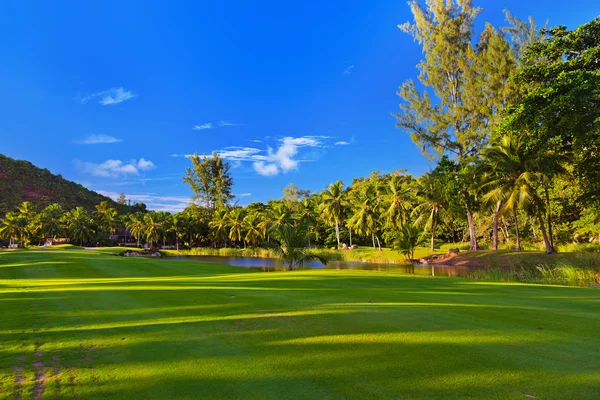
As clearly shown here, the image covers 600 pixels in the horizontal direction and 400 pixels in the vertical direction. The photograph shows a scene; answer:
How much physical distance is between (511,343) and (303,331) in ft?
9.33

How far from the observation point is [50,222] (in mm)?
79562

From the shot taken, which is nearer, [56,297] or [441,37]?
[56,297]

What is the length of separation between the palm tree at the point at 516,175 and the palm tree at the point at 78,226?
3268 inches

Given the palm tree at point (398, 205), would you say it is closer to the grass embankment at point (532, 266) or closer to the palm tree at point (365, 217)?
the palm tree at point (365, 217)

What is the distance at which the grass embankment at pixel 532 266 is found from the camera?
18.5m

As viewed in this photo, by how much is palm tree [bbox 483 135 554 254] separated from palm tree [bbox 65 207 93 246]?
82997mm

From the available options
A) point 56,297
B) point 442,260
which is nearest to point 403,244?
point 442,260

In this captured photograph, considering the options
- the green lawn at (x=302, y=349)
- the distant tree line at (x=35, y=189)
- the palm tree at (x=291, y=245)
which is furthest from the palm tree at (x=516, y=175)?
the distant tree line at (x=35, y=189)

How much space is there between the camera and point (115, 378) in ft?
12.5

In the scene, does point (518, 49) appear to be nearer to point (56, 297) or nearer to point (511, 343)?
point (511, 343)

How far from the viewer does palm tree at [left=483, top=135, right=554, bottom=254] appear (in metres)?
27.2

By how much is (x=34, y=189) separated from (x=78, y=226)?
34928mm

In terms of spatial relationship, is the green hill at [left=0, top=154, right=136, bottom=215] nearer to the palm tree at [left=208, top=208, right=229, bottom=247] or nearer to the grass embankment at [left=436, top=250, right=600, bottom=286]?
the palm tree at [left=208, top=208, right=229, bottom=247]

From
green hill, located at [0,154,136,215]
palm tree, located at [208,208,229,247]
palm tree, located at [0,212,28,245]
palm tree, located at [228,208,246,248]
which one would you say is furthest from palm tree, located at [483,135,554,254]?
green hill, located at [0,154,136,215]
